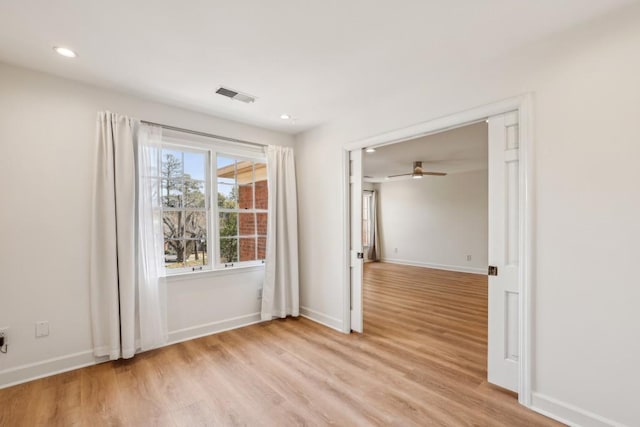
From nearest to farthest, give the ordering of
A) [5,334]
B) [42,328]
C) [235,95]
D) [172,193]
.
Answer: [5,334], [42,328], [235,95], [172,193]

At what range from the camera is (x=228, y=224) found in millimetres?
3693

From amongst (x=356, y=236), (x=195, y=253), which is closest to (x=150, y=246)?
(x=195, y=253)

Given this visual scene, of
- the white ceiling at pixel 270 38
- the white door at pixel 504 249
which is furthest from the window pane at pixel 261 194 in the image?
the white door at pixel 504 249

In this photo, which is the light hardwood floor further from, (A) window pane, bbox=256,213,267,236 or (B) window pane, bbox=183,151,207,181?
(B) window pane, bbox=183,151,207,181

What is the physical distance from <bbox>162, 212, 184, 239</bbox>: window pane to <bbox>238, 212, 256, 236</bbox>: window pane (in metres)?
0.75

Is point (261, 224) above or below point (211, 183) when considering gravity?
below

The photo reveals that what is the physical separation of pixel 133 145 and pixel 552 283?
382cm

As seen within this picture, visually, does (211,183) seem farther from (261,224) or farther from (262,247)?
(262,247)

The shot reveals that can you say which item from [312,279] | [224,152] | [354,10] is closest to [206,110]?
[224,152]

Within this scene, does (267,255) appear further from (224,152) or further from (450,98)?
(450,98)

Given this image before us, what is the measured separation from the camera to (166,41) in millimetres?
2033

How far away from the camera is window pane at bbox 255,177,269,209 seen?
12.9 ft

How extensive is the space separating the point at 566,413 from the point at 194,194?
3.83 m

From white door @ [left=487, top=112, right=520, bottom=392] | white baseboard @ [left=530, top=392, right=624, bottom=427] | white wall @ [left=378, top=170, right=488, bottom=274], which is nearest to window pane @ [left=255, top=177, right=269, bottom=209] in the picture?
white door @ [left=487, top=112, right=520, bottom=392]
